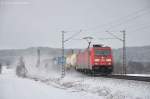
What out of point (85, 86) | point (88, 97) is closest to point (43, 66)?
point (85, 86)

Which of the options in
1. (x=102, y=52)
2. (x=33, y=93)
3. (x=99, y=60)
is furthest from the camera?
(x=102, y=52)

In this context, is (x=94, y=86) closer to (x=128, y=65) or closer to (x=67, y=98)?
(x=67, y=98)

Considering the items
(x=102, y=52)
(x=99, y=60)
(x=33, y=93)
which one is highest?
(x=102, y=52)

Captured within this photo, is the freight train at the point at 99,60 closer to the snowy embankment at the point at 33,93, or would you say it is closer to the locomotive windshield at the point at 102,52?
the locomotive windshield at the point at 102,52

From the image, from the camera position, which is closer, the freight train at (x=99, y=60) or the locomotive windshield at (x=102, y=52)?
the freight train at (x=99, y=60)

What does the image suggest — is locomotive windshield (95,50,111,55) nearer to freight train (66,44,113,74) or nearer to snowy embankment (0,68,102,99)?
freight train (66,44,113,74)

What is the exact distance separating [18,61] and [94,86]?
22.3 metres

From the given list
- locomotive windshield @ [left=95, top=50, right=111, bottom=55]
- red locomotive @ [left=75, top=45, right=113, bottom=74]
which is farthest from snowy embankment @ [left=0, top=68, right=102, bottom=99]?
locomotive windshield @ [left=95, top=50, right=111, bottom=55]

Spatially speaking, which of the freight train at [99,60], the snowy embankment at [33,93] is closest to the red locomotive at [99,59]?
the freight train at [99,60]

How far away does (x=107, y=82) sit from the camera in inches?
604

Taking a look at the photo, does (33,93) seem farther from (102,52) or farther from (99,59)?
(102,52)

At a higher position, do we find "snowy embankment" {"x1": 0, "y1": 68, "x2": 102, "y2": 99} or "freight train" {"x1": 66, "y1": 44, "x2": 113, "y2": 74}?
"freight train" {"x1": 66, "y1": 44, "x2": 113, "y2": 74}

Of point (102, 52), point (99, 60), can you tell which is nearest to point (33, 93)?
point (99, 60)

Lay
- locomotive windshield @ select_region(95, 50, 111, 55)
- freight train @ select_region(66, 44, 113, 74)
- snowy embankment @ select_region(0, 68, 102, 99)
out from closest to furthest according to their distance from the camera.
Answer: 1. snowy embankment @ select_region(0, 68, 102, 99)
2. freight train @ select_region(66, 44, 113, 74)
3. locomotive windshield @ select_region(95, 50, 111, 55)
